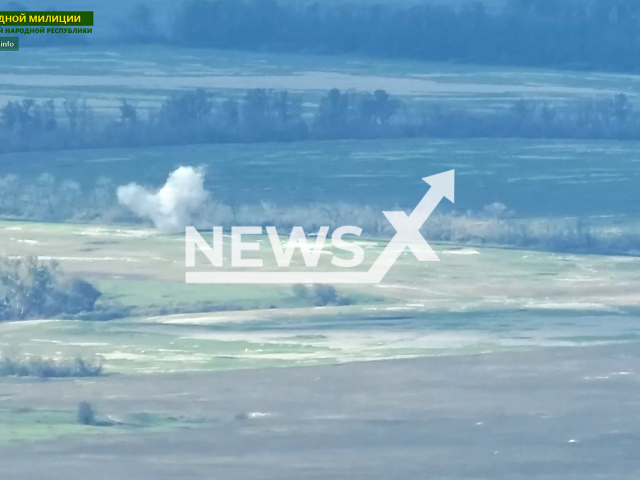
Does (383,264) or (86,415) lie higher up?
(383,264)

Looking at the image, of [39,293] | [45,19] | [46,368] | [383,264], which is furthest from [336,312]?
[45,19]

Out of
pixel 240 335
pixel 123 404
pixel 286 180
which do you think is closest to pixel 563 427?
pixel 123 404

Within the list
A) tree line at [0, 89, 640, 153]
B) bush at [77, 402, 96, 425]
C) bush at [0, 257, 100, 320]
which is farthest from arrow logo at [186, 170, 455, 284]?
bush at [77, 402, 96, 425]

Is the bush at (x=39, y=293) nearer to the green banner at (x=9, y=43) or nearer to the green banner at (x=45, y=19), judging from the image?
the green banner at (x=45, y=19)

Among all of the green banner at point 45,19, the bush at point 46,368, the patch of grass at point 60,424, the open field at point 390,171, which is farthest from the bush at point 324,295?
the green banner at point 45,19

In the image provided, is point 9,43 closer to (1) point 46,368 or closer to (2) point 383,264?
(2) point 383,264
